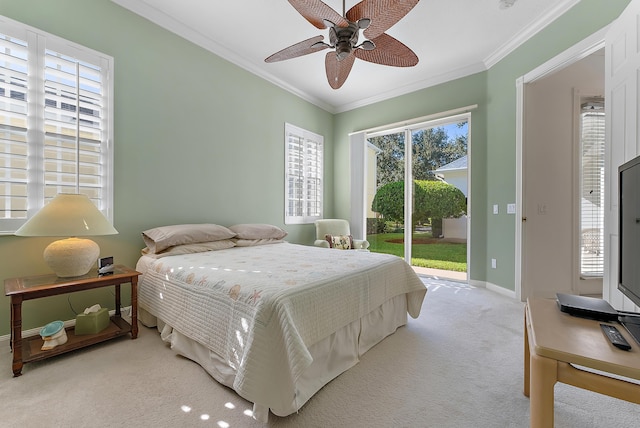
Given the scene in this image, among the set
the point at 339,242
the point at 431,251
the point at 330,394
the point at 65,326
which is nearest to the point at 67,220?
the point at 65,326

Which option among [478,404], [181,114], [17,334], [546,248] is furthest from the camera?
[546,248]

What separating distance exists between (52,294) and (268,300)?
1495mm

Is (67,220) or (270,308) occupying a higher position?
(67,220)

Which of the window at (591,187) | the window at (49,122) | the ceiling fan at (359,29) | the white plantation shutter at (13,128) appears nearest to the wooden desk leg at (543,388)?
the ceiling fan at (359,29)

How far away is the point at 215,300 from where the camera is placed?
5.34 feet

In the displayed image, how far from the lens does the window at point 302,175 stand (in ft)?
14.1

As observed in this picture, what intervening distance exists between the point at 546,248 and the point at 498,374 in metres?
2.22

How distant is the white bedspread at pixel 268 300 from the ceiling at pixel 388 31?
7.85ft

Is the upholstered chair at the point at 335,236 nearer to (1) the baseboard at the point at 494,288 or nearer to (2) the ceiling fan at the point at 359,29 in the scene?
A: (1) the baseboard at the point at 494,288

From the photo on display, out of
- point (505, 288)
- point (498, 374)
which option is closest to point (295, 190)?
point (505, 288)

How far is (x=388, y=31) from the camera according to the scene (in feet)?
9.93

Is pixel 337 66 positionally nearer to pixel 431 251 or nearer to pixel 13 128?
pixel 13 128

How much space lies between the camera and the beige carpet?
4.37ft

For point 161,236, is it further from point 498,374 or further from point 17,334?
point 498,374
